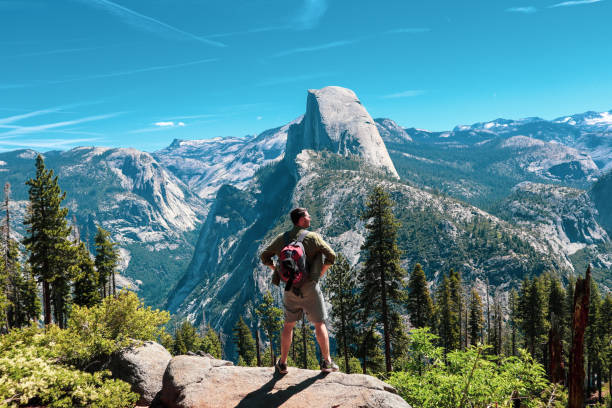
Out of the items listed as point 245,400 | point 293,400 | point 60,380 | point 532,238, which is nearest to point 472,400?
point 293,400

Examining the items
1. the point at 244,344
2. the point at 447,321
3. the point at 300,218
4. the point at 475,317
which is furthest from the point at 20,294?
the point at 475,317

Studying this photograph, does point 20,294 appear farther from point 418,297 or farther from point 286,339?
point 286,339

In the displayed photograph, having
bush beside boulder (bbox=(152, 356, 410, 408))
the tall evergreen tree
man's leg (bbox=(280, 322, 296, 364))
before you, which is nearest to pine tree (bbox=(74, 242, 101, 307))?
the tall evergreen tree

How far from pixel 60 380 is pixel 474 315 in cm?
6164

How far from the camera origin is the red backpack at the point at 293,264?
7.65m

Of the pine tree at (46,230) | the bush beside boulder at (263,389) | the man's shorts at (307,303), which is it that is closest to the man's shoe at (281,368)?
the bush beside boulder at (263,389)

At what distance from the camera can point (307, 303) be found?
8109 mm

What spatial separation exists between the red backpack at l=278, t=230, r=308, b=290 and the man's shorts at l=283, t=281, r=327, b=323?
28 centimetres

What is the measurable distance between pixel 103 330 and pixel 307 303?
781 centimetres

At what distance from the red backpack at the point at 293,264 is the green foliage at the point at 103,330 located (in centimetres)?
717

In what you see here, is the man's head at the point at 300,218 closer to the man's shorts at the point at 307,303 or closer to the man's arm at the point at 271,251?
the man's arm at the point at 271,251

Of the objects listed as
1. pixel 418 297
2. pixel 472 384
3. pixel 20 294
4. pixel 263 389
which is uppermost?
pixel 263 389

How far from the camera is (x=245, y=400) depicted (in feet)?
26.7

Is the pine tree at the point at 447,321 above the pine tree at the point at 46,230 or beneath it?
beneath
